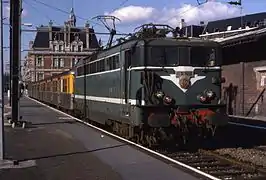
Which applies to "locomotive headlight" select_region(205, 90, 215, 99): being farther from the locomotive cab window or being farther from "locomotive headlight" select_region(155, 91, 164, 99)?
"locomotive headlight" select_region(155, 91, 164, 99)

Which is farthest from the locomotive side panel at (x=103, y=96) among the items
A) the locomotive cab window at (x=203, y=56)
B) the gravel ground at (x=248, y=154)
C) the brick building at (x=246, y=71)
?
the brick building at (x=246, y=71)

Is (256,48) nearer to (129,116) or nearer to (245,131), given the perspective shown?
(245,131)

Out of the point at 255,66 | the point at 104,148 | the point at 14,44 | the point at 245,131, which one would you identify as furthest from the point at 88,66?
the point at 255,66

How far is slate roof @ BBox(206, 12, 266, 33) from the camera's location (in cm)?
7052

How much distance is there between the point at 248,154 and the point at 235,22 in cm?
6420

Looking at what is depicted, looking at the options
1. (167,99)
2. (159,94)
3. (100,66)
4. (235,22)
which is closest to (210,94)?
(167,99)

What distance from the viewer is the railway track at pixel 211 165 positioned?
10.8 metres

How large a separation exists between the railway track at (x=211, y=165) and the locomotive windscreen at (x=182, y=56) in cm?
268

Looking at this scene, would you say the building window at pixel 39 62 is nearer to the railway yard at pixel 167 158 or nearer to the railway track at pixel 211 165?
the railway yard at pixel 167 158

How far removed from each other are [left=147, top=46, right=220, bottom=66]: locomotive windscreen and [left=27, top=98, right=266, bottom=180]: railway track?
268 centimetres

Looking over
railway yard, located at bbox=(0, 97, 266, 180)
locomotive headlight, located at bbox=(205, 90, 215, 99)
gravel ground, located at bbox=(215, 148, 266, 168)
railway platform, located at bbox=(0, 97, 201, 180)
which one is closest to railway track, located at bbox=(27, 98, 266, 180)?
railway yard, located at bbox=(0, 97, 266, 180)

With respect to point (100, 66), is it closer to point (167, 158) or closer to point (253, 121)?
point (167, 158)

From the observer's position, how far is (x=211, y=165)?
12.5 meters

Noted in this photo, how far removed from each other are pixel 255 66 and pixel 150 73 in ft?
60.8
